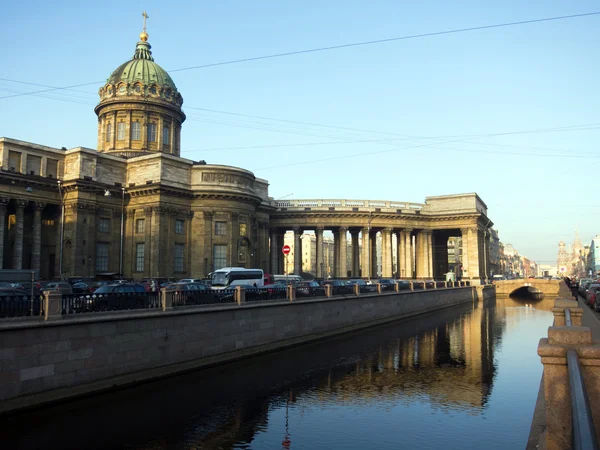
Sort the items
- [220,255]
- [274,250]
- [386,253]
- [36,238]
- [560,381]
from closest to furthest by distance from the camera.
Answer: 1. [560,381]
2. [36,238]
3. [220,255]
4. [274,250]
5. [386,253]

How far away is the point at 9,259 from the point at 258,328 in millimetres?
37869

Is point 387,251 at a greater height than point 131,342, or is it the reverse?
point 387,251

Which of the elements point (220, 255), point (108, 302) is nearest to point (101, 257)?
point (220, 255)

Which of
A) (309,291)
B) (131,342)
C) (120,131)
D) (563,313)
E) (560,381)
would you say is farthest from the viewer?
(120,131)

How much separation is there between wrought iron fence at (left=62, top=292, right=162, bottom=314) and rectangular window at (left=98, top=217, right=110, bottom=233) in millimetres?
39599

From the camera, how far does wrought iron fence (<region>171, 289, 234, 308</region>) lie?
24.8 m

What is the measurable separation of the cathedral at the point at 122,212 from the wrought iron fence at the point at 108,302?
3301 cm

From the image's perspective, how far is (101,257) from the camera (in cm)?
6006

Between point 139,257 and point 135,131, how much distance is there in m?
19.4

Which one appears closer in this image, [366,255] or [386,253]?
[366,255]

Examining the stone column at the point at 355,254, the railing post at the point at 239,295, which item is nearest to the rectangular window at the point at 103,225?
the railing post at the point at 239,295

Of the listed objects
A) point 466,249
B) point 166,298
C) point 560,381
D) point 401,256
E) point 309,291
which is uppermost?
point 466,249

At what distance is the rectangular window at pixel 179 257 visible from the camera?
62.2 metres

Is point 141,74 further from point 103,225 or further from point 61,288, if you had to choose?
point 61,288
